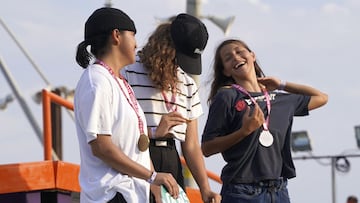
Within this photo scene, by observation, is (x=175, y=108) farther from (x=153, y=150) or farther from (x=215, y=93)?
(x=215, y=93)

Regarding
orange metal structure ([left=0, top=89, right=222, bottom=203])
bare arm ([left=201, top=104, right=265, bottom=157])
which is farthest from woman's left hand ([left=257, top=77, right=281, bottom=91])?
orange metal structure ([left=0, top=89, right=222, bottom=203])

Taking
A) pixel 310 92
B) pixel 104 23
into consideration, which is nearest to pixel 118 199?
pixel 104 23

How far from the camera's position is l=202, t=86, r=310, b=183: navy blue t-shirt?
6.05 metres

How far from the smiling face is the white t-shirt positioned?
143 centimetres

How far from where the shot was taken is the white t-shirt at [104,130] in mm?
4824

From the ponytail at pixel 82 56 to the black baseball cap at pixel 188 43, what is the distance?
1.93 feet

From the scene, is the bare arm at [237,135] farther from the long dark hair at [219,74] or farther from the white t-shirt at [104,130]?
the white t-shirt at [104,130]

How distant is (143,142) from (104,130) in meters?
0.25

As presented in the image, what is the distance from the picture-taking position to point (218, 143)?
6.02 metres

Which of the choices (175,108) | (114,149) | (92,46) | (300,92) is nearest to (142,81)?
(175,108)

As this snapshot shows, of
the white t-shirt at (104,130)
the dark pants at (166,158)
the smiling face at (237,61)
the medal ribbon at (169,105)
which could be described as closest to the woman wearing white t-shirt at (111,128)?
the white t-shirt at (104,130)

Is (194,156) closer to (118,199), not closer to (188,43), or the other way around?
(188,43)

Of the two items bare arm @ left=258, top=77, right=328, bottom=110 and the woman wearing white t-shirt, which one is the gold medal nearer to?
the woman wearing white t-shirt

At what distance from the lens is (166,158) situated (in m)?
5.61
